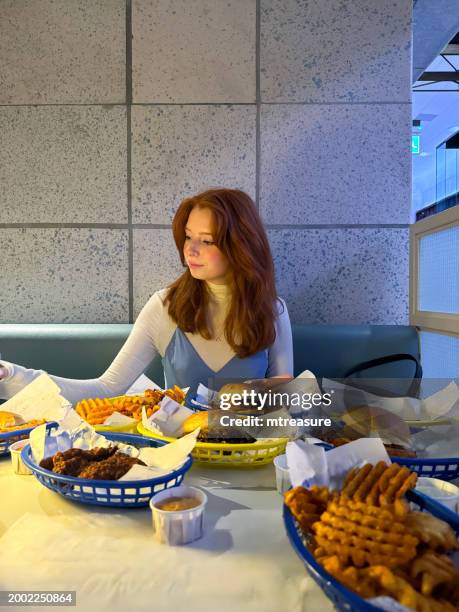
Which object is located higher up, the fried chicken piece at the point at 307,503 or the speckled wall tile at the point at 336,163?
the speckled wall tile at the point at 336,163

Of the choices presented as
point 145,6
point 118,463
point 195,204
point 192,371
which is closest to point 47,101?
point 145,6

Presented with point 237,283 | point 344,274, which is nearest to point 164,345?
point 237,283

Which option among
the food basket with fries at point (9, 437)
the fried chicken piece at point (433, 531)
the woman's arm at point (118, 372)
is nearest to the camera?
the fried chicken piece at point (433, 531)

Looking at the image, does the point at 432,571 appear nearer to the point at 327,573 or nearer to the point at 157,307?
the point at 327,573

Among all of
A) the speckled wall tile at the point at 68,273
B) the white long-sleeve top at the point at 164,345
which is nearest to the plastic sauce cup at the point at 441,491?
the white long-sleeve top at the point at 164,345

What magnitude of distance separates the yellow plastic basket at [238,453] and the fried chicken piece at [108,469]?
0.55 ft

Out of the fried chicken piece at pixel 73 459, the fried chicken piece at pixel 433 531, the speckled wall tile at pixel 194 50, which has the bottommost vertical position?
the fried chicken piece at pixel 73 459

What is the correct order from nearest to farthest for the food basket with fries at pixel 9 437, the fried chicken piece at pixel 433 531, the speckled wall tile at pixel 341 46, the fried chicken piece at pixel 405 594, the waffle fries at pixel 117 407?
the fried chicken piece at pixel 405 594 → the fried chicken piece at pixel 433 531 → the food basket with fries at pixel 9 437 → the waffle fries at pixel 117 407 → the speckled wall tile at pixel 341 46

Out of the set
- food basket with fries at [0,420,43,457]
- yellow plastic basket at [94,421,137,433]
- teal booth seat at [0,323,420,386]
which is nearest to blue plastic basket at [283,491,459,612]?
yellow plastic basket at [94,421,137,433]

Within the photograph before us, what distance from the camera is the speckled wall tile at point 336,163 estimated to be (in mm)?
2658

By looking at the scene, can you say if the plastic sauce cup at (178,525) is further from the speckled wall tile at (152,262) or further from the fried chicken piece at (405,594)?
the speckled wall tile at (152,262)

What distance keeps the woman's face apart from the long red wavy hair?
0.08 feet

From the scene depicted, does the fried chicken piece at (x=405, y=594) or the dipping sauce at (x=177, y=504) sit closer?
the fried chicken piece at (x=405, y=594)

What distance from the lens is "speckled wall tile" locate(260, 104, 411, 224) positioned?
2658mm
